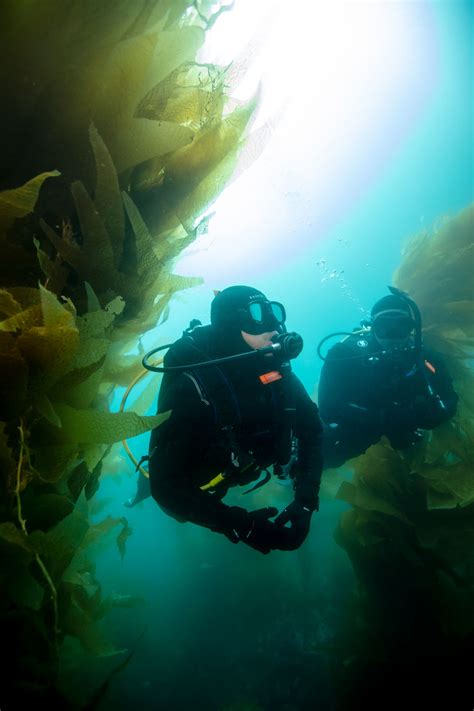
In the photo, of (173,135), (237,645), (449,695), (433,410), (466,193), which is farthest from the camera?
(466,193)

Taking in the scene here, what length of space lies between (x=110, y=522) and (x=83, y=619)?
0.98 m

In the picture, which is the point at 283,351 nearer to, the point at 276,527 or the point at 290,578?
the point at 276,527

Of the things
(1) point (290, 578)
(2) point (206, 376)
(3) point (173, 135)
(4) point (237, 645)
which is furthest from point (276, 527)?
(1) point (290, 578)

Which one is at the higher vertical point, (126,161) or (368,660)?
(126,161)

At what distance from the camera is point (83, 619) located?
1.66 meters

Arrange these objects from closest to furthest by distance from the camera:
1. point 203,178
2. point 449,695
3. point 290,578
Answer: point 203,178 < point 449,695 < point 290,578

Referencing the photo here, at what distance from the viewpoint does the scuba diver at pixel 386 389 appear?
4.82 meters

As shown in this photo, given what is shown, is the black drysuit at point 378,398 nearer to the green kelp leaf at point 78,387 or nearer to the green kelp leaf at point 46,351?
the green kelp leaf at point 78,387

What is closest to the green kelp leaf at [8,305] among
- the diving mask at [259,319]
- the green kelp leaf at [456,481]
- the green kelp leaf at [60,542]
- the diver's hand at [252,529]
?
the green kelp leaf at [60,542]

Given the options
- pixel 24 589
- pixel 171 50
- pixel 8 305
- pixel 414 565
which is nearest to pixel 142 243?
pixel 8 305

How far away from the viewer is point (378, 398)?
502 cm

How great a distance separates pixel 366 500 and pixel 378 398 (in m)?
1.44

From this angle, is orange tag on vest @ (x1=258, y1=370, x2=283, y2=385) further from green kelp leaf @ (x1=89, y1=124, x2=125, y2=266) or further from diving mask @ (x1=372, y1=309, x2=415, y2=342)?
diving mask @ (x1=372, y1=309, x2=415, y2=342)

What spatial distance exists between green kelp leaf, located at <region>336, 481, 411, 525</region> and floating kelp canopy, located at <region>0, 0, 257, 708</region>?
12.8ft
